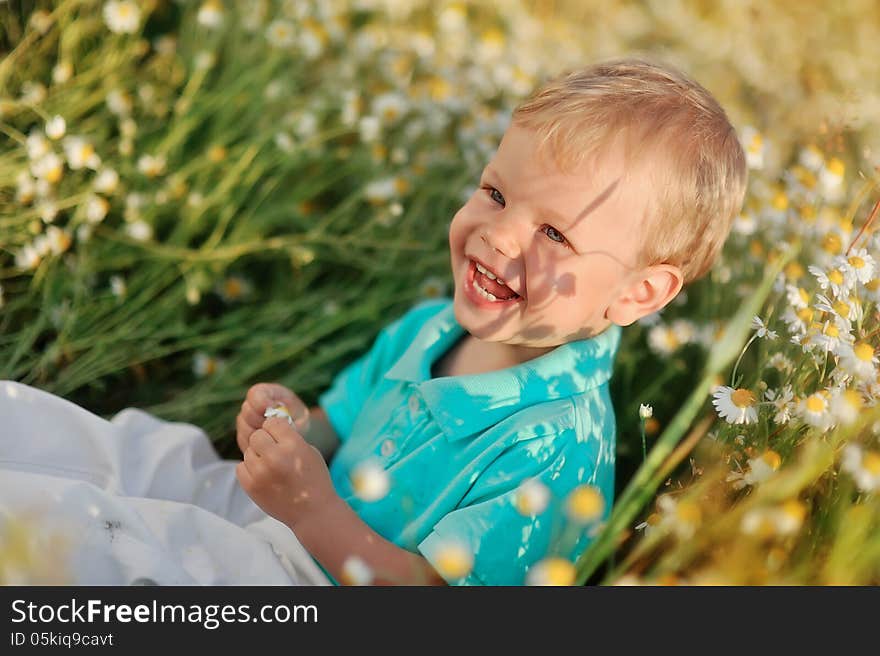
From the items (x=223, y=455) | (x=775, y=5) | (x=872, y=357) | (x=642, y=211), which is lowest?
(x=223, y=455)

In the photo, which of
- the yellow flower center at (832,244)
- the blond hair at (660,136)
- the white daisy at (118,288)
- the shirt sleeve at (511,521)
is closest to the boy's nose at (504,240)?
the blond hair at (660,136)

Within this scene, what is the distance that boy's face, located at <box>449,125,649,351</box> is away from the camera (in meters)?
1.17

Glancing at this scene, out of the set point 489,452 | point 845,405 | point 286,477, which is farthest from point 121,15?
point 845,405

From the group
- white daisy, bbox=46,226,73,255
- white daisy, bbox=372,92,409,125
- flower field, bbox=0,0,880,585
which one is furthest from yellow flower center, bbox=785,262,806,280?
white daisy, bbox=46,226,73,255

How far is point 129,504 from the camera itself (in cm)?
125

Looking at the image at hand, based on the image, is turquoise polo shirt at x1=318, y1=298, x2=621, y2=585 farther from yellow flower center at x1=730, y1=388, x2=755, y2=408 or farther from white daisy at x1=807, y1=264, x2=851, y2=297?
white daisy at x1=807, y1=264, x2=851, y2=297

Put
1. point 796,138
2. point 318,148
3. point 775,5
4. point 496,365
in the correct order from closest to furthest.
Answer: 1. point 496,365
2. point 318,148
3. point 796,138
4. point 775,5

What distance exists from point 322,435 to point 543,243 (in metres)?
0.62

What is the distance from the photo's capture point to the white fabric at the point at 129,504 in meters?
1.16

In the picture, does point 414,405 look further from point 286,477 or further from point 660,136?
point 660,136

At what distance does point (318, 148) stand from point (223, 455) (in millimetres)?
863

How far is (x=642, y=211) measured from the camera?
1180 mm
